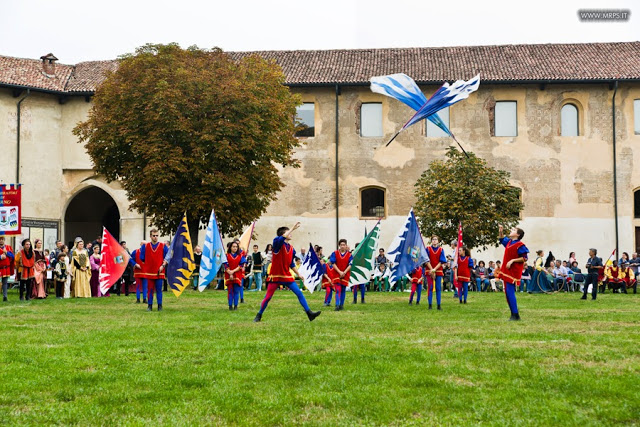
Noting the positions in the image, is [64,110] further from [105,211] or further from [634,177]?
[634,177]

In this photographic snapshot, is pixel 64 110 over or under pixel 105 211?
over

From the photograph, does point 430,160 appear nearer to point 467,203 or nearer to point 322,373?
point 467,203

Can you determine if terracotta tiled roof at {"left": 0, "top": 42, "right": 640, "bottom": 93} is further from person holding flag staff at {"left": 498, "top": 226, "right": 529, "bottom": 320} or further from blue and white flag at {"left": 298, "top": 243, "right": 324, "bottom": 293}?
person holding flag staff at {"left": 498, "top": 226, "right": 529, "bottom": 320}

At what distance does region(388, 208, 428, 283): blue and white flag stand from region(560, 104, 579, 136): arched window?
24.0m

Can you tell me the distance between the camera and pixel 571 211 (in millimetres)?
42625

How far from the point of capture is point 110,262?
24.8m

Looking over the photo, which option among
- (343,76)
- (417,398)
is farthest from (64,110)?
(417,398)

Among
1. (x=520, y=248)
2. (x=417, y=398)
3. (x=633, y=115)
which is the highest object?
(x=633, y=115)

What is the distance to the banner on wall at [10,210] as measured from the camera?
23.7m

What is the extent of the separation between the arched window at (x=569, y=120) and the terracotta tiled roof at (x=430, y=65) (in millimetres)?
1927

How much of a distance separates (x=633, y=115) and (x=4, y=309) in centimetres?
3323

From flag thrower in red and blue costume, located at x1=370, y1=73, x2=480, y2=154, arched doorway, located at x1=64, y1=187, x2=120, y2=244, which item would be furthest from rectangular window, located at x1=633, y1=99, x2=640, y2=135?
arched doorway, located at x1=64, y1=187, x2=120, y2=244

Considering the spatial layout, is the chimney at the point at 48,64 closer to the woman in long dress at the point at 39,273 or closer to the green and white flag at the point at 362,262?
the woman in long dress at the point at 39,273

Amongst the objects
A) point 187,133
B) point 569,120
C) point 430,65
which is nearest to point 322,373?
point 187,133
